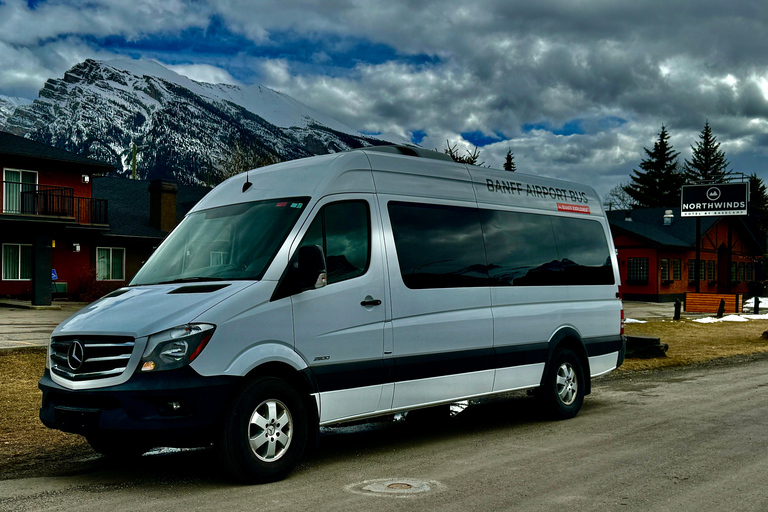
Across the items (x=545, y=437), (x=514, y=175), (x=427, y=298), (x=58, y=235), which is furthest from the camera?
(x=58, y=235)


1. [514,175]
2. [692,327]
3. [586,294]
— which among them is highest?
[514,175]

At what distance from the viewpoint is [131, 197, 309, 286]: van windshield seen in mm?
6281

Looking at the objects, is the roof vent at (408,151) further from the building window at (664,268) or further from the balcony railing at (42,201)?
the building window at (664,268)

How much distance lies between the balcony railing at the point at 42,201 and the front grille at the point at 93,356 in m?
29.8

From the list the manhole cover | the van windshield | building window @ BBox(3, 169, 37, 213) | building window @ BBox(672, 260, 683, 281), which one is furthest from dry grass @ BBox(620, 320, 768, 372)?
building window @ BBox(3, 169, 37, 213)

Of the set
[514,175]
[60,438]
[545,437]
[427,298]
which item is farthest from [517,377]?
[60,438]

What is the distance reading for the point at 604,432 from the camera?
26.4 feet

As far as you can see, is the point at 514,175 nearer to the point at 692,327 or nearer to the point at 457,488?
the point at 457,488

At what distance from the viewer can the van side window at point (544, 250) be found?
8406 mm

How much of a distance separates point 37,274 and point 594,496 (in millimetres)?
30192

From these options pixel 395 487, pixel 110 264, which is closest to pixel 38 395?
pixel 395 487

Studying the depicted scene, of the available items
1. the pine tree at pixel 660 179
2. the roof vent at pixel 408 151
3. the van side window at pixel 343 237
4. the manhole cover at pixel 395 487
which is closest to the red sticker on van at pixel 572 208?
the roof vent at pixel 408 151

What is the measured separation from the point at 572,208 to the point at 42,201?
30.4 meters

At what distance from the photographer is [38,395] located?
10.1 metres
